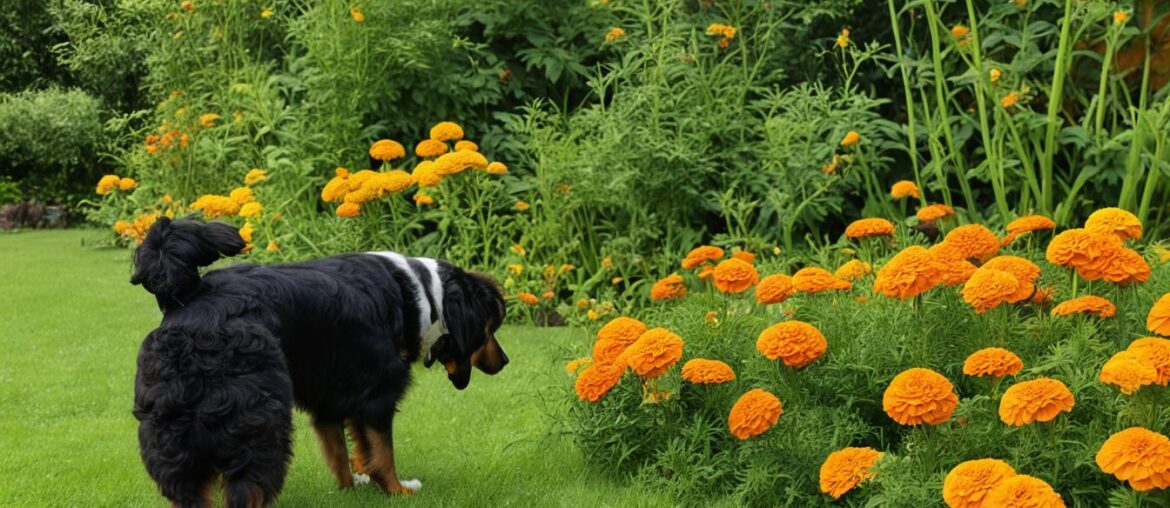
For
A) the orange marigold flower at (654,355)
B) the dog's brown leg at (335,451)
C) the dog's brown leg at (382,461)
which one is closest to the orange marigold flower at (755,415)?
the orange marigold flower at (654,355)

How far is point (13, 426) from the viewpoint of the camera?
4.61m

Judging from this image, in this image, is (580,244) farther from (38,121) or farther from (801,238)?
(38,121)

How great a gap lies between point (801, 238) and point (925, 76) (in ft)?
4.08

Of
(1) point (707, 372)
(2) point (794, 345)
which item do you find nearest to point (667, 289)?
(1) point (707, 372)

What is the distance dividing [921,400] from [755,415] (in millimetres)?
515

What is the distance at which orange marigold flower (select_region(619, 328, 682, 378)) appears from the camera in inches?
133

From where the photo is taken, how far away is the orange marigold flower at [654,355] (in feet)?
11.1

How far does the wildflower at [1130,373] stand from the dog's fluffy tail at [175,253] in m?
2.32

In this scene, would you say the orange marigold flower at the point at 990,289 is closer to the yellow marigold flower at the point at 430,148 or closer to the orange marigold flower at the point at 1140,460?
the orange marigold flower at the point at 1140,460

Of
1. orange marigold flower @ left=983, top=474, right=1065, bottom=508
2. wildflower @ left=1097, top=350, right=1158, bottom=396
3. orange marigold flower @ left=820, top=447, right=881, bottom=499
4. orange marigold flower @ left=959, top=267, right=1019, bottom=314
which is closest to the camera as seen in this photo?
orange marigold flower @ left=983, top=474, right=1065, bottom=508

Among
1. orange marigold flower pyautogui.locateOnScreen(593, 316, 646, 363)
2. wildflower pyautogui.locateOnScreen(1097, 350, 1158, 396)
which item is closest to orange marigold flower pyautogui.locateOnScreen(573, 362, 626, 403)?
orange marigold flower pyautogui.locateOnScreen(593, 316, 646, 363)

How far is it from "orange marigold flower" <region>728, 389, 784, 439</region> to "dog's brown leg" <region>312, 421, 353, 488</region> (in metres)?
1.42

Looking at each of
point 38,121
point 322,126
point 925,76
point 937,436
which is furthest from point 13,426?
point 38,121

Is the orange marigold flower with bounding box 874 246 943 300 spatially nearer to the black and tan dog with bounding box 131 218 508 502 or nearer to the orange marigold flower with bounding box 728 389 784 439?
the orange marigold flower with bounding box 728 389 784 439
